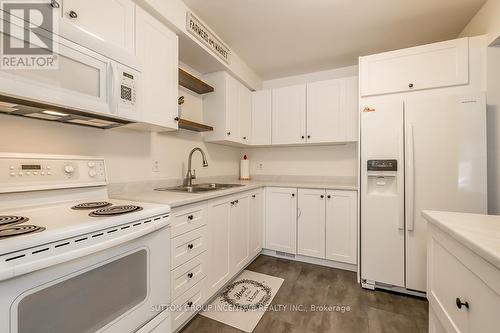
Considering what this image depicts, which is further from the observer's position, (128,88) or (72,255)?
(128,88)

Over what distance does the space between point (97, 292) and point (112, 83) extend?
38.3 inches

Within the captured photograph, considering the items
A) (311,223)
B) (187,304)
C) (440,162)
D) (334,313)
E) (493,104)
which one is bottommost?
(334,313)

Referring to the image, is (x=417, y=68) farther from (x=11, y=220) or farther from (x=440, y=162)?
(x=11, y=220)

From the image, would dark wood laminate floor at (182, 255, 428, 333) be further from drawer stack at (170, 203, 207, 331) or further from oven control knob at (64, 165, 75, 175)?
oven control knob at (64, 165, 75, 175)

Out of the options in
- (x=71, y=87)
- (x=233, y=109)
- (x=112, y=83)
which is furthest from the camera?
(x=233, y=109)

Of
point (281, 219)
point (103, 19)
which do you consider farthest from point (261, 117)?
point (103, 19)

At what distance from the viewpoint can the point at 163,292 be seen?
3.67ft

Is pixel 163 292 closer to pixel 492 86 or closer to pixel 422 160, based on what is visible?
pixel 422 160

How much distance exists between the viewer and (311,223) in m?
2.48

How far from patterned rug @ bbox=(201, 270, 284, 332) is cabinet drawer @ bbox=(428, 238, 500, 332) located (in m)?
1.12

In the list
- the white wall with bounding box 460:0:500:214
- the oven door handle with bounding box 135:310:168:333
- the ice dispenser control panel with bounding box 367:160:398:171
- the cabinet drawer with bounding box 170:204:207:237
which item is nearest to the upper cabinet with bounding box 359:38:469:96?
the white wall with bounding box 460:0:500:214

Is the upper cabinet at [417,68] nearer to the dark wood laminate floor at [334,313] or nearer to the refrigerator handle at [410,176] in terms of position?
the refrigerator handle at [410,176]

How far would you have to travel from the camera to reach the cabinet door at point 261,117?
293cm

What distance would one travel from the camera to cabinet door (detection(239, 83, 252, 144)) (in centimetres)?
279
